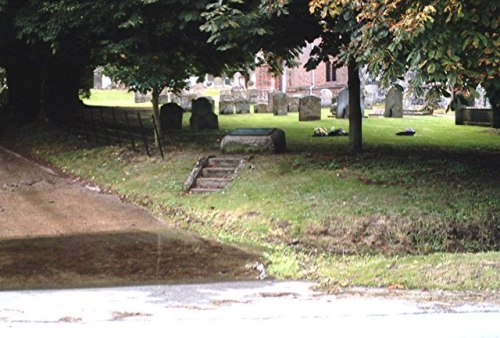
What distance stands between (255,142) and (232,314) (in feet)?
36.6

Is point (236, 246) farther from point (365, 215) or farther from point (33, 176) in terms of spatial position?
point (33, 176)

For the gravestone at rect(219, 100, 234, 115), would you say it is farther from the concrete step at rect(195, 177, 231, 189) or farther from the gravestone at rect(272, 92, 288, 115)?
the concrete step at rect(195, 177, 231, 189)

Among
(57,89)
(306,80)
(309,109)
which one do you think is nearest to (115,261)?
(57,89)

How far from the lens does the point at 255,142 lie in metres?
18.6

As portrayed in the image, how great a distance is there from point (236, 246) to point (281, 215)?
154 cm

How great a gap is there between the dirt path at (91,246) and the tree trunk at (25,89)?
10.4 metres

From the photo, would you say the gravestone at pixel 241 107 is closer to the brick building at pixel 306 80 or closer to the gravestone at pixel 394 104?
the gravestone at pixel 394 104

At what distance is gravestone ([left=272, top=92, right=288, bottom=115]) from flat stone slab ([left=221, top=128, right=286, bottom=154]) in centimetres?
1501

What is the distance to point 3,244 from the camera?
42.5 ft

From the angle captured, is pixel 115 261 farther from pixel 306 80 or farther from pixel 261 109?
pixel 306 80

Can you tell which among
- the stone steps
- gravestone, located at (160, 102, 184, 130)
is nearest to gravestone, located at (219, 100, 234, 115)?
gravestone, located at (160, 102, 184, 130)

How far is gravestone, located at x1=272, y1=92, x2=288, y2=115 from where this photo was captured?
34188 millimetres

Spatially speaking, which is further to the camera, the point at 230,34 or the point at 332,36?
the point at 332,36

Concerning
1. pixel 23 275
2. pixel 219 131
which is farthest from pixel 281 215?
pixel 219 131
